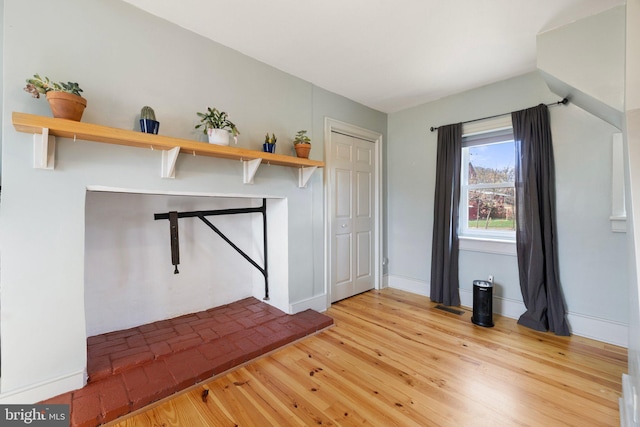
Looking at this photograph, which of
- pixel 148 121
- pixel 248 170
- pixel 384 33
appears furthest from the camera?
pixel 248 170

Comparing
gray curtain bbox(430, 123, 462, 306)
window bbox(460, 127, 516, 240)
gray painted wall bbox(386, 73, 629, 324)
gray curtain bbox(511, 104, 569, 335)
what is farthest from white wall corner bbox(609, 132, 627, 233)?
gray curtain bbox(430, 123, 462, 306)

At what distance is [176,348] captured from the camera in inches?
79.7

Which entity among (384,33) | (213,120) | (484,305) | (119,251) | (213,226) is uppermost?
(384,33)

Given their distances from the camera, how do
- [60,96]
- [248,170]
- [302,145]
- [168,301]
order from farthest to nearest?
[302,145] → [168,301] → [248,170] → [60,96]

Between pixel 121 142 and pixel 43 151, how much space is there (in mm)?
355

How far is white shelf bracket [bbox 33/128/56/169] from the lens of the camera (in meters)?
1.45

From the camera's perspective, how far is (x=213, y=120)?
2051 mm

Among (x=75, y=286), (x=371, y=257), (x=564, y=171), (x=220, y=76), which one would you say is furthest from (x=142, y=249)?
(x=564, y=171)

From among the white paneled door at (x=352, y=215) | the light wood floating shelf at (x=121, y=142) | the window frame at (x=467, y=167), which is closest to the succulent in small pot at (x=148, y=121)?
the light wood floating shelf at (x=121, y=142)

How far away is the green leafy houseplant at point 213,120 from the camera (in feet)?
6.72

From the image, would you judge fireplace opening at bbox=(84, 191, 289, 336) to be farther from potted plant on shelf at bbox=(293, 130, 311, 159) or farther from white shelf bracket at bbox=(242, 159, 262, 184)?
potted plant on shelf at bbox=(293, 130, 311, 159)

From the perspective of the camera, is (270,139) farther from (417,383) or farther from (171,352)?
(417,383)

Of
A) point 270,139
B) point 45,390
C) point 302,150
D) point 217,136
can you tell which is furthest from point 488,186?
point 45,390

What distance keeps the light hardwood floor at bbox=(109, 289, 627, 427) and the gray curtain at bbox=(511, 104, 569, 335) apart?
0.23m
